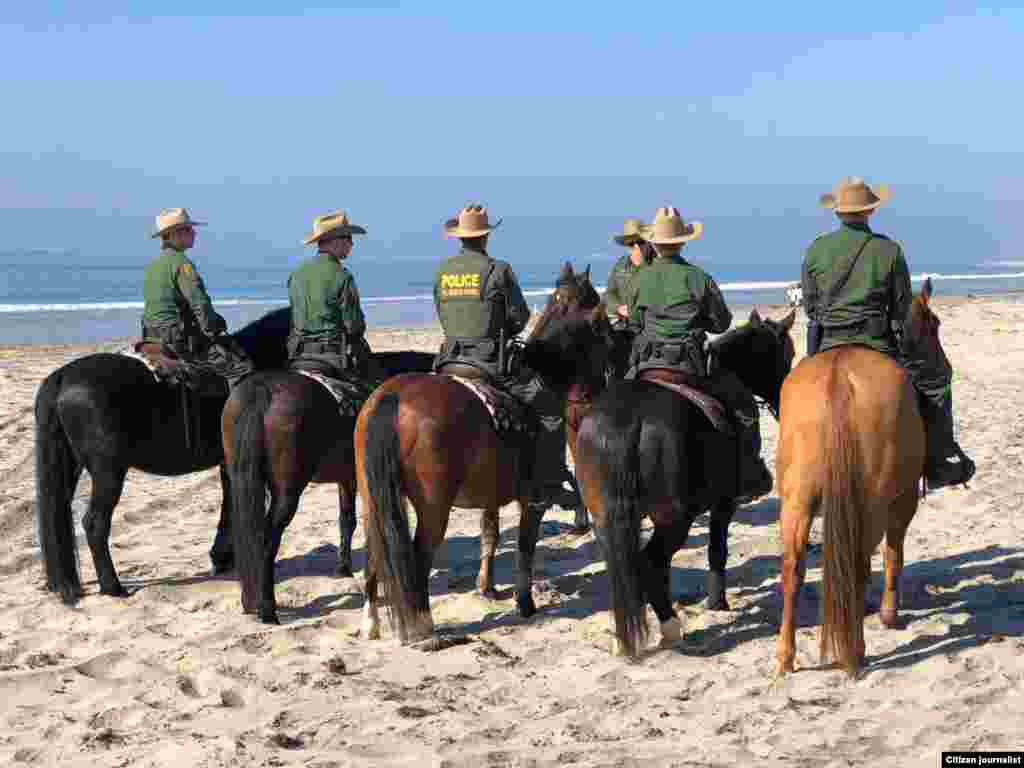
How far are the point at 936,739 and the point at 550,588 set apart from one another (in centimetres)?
404

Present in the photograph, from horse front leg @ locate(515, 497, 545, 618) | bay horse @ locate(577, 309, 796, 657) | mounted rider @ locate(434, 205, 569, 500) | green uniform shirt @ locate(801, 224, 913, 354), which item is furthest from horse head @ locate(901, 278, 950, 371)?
horse front leg @ locate(515, 497, 545, 618)

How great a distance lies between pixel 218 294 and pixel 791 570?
51753mm

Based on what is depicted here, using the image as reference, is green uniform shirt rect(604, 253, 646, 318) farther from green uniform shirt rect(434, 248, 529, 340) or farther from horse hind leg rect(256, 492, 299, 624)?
horse hind leg rect(256, 492, 299, 624)

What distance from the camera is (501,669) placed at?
26.2 ft

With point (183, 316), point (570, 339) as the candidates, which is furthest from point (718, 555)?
point (183, 316)

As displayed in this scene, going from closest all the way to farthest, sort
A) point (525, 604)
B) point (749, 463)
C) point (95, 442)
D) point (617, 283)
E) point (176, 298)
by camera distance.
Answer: point (749, 463), point (525, 604), point (95, 442), point (176, 298), point (617, 283)

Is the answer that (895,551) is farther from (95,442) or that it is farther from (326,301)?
(95,442)

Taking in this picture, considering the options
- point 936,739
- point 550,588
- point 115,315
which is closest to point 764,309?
point 115,315

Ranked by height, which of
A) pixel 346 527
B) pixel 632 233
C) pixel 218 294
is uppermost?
pixel 632 233

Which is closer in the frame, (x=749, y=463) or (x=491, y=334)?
(x=749, y=463)

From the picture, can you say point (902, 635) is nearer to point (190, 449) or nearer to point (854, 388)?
point (854, 388)

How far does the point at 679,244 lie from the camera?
8961 millimetres

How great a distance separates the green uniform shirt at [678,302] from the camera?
8.70 m

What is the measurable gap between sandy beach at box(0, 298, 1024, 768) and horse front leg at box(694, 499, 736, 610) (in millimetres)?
105
